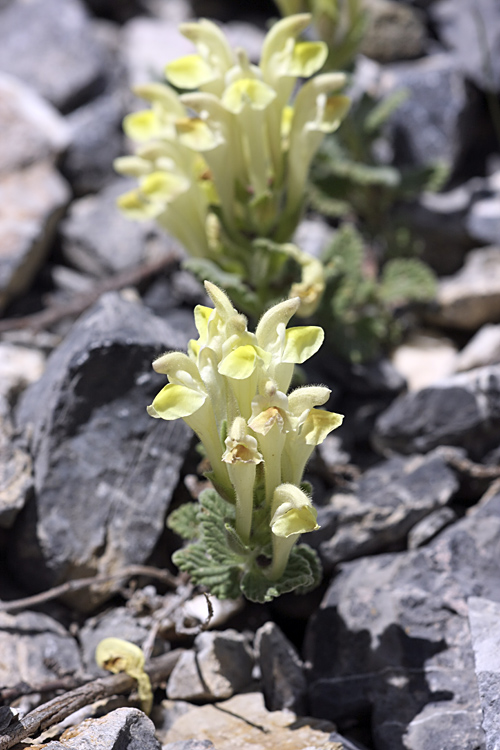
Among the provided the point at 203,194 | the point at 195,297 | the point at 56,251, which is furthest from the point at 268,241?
the point at 56,251

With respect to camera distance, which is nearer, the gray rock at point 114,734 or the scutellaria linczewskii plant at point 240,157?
the gray rock at point 114,734

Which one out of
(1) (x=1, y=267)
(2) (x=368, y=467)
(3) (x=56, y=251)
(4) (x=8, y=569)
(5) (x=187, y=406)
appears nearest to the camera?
A: (5) (x=187, y=406)

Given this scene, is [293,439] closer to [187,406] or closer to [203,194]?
[187,406]

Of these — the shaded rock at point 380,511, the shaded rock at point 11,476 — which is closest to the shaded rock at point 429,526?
the shaded rock at point 380,511

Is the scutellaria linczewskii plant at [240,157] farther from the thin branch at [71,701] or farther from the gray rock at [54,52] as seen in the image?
the gray rock at [54,52]

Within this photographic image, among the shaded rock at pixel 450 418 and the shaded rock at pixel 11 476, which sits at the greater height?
the shaded rock at pixel 11 476

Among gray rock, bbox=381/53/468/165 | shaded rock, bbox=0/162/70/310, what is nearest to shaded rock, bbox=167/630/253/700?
shaded rock, bbox=0/162/70/310

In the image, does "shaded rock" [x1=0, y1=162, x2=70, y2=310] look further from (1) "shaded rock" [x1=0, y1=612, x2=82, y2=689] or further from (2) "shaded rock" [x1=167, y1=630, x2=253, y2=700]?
(2) "shaded rock" [x1=167, y1=630, x2=253, y2=700]

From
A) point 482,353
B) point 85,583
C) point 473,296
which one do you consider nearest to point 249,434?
point 85,583
